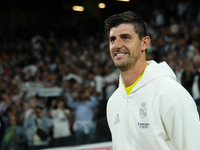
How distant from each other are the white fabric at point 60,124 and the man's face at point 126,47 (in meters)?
4.38

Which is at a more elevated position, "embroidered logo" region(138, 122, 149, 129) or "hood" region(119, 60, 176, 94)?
"hood" region(119, 60, 176, 94)

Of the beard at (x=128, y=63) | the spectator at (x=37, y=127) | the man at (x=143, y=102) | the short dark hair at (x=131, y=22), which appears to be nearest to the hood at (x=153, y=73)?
the man at (x=143, y=102)

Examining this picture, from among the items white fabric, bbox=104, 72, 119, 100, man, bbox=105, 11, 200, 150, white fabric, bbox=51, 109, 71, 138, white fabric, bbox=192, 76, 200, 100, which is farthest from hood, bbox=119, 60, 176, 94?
white fabric, bbox=104, 72, 119, 100

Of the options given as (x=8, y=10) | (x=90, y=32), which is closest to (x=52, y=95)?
(x=90, y=32)

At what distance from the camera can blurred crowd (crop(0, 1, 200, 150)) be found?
6473 millimetres

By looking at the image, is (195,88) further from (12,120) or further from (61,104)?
(12,120)

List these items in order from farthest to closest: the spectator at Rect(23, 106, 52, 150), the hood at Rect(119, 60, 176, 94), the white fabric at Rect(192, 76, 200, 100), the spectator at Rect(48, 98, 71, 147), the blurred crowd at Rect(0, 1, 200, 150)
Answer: the white fabric at Rect(192, 76, 200, 100) → the blurred crowd at Rect(0, 1, 200, 150) → the spectator at Rect(48, 98, 71, 147) → the spectator at Rect(23, 106, 52, 150) → the hood at Rect(119, 60, 176, 94)

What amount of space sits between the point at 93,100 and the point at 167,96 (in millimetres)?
5254

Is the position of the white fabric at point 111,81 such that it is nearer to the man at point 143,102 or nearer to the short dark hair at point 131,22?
the man at point 143,102

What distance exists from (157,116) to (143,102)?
18 cm

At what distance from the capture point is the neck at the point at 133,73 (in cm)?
238

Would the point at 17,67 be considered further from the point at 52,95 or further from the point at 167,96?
the point at 167,96

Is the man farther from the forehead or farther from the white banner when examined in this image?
the white banner

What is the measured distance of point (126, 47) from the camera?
231 centimetres
